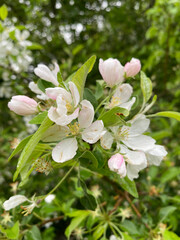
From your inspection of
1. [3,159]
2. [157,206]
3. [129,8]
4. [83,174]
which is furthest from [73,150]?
[129,8]

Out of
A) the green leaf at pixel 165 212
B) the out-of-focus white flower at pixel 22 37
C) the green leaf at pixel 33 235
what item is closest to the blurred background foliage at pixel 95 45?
the out-of-focus white flower at pixel 22 37

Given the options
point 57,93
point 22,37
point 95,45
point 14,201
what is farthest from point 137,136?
point 95,45

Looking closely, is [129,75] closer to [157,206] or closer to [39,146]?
[39,146]

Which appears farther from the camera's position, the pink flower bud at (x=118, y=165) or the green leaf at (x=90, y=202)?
the green leaf at (x=90, y=202)

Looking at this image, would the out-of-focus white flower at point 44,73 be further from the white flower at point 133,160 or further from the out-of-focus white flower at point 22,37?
the out-of-focus white flower at point 22,37

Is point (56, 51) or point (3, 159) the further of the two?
point (56, 51)

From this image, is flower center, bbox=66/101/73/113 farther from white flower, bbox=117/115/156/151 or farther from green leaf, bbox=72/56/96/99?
white flower, bbox=117/115/156/151

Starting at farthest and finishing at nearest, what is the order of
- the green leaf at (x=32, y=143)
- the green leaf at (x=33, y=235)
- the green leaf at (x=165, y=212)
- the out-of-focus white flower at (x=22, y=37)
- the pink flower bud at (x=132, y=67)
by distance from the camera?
the out-of-focus white flower at (x=22, y=37), the green leaf at (x=165, y=212), the green leaf at (x=33, y=235), the pink flower bud at (x=132, y=67), the green leaf at (x=32, y=143)
